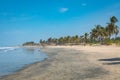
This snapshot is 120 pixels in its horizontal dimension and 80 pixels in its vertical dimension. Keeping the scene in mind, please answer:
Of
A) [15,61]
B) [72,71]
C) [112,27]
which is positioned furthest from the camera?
[112,27]

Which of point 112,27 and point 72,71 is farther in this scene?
point 112,27

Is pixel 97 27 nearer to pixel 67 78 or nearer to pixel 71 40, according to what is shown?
pixel 71 40

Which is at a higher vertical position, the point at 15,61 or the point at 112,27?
the point at 112,27

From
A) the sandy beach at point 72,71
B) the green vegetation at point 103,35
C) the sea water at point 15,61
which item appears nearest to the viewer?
the sandy beach at point 72,71

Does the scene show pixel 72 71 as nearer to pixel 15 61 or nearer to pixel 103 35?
pixel 15 61

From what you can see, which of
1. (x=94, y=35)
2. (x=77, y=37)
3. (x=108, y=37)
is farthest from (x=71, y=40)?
(x=108, y=37)

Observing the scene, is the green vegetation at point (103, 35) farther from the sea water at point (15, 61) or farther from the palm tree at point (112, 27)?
the sea water at point (15, 61)

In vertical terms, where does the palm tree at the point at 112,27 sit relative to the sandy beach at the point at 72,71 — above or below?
above

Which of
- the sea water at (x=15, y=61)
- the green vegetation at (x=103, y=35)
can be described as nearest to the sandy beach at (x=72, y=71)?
the sea water at (x=15, y=61)

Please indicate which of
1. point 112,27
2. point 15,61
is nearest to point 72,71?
point 15,61

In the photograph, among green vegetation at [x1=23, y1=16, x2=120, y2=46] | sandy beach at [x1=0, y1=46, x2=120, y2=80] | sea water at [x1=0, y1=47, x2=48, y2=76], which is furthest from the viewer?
green vegetation at [x1=23, y1=16, x2=120, y2=46]

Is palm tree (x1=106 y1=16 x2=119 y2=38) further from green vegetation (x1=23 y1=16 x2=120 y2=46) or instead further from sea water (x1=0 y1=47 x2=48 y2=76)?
sea water (x1=0 y1=47 x2=48 y2=76)

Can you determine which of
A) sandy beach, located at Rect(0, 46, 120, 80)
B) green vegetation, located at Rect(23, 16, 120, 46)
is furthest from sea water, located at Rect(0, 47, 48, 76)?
green vegetation, located at Rect(23, 16, 120, 46)

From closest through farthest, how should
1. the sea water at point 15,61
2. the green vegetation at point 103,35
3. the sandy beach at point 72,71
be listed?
the sandy beach at point 72,71, the sea water at point 15,61, the green vegetation at point 103,35
